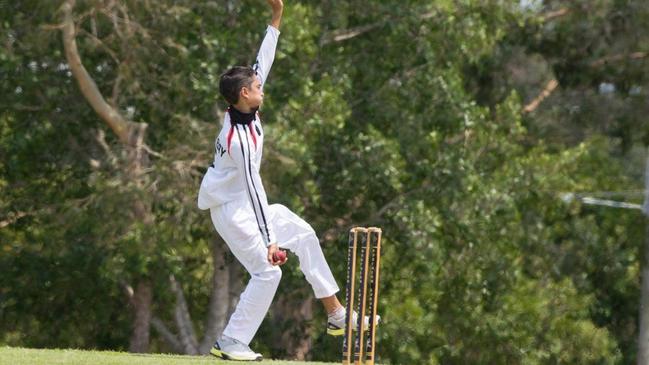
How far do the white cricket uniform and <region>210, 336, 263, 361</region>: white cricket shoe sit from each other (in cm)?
4

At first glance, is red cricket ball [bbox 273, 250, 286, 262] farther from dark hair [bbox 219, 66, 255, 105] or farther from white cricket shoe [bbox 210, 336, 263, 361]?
dark hair [bbox 219, 66, 255, 105]

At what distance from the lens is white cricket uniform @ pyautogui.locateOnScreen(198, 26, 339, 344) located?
9477 mm

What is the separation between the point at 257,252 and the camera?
9742 millimetres

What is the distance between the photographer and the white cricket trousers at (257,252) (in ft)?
31.9

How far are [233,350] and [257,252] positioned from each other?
67 cm

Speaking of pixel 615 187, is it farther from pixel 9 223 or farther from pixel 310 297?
pixel 9 223

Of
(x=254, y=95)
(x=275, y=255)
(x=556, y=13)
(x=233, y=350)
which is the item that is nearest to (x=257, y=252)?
(x=275, y=255)

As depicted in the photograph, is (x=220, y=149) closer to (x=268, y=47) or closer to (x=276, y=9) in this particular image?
(x=268, y=47)

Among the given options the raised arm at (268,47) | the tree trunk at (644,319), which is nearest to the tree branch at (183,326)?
the tree trunk at (644,319)

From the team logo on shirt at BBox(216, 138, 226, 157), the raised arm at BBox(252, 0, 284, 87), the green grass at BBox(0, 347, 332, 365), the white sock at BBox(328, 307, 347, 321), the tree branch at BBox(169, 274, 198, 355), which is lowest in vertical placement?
the tree branch at BBox(169, 274, 198, 355)

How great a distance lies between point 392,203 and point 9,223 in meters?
6.69

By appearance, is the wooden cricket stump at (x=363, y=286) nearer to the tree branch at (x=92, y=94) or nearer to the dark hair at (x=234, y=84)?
the dark hair at (x=234, y=84)

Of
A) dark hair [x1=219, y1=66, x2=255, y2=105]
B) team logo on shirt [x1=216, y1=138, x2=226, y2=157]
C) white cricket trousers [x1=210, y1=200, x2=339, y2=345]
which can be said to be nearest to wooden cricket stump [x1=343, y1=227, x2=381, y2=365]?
white cricket trousers [x1=210, y1=200, x2=339, y2=345]

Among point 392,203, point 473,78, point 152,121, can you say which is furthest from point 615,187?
point 152,121
